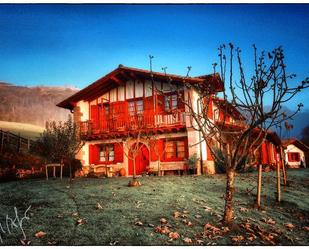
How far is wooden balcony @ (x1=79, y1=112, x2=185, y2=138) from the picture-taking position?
1543cm

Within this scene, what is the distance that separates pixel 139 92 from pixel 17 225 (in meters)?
12.3

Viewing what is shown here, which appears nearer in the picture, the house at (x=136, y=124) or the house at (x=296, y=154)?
the house at (x=136, y=124)

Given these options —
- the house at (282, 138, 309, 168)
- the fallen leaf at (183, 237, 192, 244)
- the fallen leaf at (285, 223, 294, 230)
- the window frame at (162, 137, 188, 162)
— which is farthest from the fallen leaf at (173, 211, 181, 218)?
the house at (282, 138, 309, 168)

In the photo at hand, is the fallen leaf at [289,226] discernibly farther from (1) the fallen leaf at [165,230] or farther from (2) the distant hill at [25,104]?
(2) the distant hill at [25,104]

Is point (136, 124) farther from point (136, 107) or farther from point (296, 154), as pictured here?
point (296, 154)

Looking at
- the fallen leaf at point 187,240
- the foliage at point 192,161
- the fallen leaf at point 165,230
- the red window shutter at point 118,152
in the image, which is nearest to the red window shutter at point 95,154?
the red window shutter at point 118,152

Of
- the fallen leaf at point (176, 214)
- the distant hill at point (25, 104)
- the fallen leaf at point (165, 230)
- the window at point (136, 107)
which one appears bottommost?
the fallen leaf at point (165, 230)

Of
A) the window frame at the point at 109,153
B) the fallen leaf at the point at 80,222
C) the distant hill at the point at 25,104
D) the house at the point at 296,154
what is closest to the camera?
the fallen leaf at the point at 80,222

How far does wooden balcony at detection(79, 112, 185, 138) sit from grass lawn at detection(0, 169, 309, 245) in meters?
6.16

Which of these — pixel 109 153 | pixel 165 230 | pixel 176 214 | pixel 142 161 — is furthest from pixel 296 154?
pixel 165 230

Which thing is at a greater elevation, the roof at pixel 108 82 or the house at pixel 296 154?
the roof at pixel 108 82

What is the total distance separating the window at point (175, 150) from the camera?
51.4 feet

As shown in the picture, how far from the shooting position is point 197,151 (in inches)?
587

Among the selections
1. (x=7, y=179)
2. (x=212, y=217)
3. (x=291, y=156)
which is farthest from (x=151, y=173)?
(x=291, y=156)
